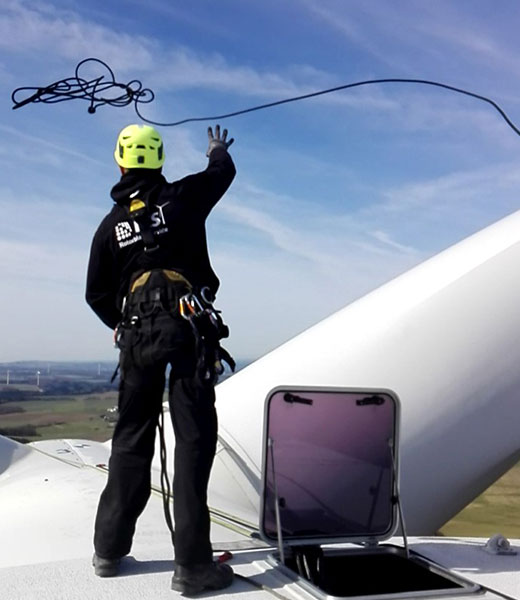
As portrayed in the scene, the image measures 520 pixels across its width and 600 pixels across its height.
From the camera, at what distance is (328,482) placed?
3180mm

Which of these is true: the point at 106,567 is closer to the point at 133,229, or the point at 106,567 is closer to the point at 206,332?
the point at 206,332

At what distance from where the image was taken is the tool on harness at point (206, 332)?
288 centimetres

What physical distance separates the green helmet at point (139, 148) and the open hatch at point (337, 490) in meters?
1.06

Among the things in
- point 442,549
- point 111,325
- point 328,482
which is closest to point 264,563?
point 328,482

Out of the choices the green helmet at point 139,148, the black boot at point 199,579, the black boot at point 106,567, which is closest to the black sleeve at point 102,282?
the green helmet at point 139,148

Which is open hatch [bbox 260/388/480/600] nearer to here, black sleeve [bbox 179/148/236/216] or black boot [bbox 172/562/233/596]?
black boot [bbox 172/562/233/596]

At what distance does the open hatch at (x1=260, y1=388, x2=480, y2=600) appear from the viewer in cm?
312

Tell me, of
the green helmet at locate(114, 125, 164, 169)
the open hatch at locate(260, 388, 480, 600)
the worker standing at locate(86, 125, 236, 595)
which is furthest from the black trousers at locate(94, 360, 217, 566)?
the green helmet at locate(114, 125, 164, 169)

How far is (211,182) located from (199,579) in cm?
153

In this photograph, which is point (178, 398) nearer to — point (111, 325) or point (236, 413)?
point (111, 325)

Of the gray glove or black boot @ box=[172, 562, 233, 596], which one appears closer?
black boot @ box=[172, 562, 233, 596]

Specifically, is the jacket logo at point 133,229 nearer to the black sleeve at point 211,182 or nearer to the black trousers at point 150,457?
the black sleeve at point 211,182

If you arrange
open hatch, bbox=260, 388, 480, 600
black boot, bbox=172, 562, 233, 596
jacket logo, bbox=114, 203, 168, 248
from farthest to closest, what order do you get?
open hatch, bbox=260, 388, 480, 600 < jacket logo, bbox=114, 203, 168, 248 < black boot, bbox=172, 562, 233, 596

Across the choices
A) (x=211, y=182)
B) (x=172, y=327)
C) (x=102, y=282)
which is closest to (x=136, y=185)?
(x=211, y=182)
